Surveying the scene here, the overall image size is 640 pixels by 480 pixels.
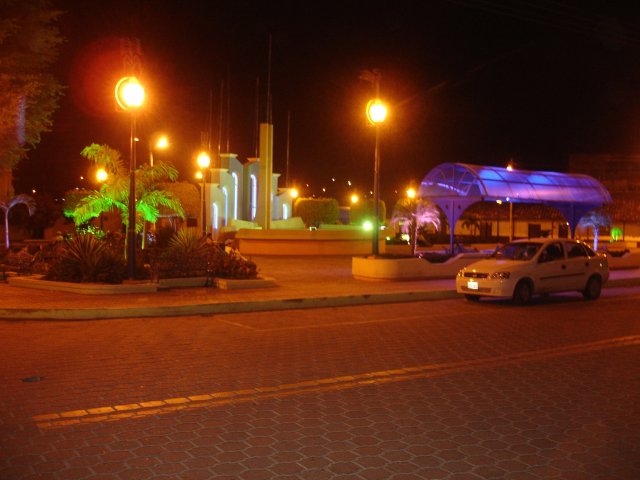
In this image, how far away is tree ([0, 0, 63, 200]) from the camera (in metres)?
20.0

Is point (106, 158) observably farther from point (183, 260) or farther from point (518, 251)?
point (518, 251)

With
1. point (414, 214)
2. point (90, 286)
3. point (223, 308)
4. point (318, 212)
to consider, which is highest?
point (318, 212)

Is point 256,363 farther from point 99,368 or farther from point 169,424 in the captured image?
point 169,424

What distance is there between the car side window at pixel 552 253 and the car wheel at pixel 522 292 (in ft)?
2.57

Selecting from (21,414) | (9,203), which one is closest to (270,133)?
(9,203)

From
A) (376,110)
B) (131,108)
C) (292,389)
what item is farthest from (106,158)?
(292,389)

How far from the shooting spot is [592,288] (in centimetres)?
1734

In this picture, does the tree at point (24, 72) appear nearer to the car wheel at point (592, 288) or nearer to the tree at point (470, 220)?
the car wheel at point (592, 288)

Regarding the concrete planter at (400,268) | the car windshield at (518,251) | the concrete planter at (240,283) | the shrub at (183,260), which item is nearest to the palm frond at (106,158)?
the shrub at (183,260)

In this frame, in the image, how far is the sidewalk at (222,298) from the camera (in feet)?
43.9

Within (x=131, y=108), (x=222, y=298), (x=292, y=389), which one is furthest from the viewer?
(x=131, y=108)

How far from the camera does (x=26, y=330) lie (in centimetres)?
1170

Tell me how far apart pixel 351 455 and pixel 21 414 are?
11.0 ft

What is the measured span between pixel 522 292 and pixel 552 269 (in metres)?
1.19
